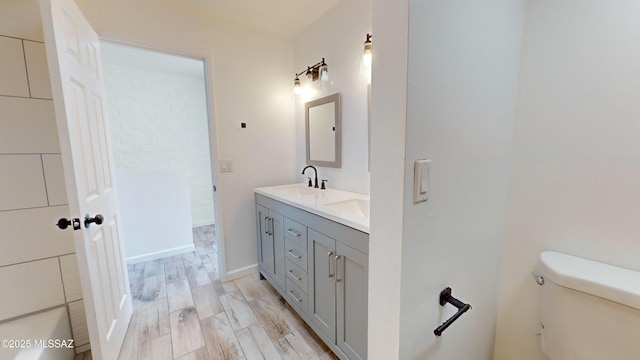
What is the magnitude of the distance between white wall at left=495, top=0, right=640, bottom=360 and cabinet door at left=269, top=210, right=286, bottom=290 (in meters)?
1.38

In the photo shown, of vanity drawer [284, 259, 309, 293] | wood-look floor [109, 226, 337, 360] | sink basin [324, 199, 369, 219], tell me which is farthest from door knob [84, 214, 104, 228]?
sink basin [324, 199, 369, 219]

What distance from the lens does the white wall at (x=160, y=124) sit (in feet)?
10.5

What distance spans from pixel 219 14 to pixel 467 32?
2124 mm

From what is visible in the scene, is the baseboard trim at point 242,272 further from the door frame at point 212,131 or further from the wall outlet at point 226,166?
the wall outlet at point 226,166

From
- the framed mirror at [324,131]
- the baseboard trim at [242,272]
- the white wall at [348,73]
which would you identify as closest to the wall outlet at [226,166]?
the framed mirror at [324,131]

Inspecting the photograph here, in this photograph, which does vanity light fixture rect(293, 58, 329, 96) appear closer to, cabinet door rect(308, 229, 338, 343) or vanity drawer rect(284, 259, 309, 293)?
cabinet door rect(308, 229, 338, 343)

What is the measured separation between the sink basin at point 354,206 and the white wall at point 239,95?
3.50ft

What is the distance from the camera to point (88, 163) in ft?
4.17

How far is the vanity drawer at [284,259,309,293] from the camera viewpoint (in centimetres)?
162

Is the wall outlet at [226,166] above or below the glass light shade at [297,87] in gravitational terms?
below

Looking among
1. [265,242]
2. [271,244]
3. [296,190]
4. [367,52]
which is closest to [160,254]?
[265,242]

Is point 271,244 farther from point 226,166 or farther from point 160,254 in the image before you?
point 160,254

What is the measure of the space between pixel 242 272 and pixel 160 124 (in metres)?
2.53

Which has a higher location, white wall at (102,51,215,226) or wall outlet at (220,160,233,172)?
white wall at (102,51,215,226)
